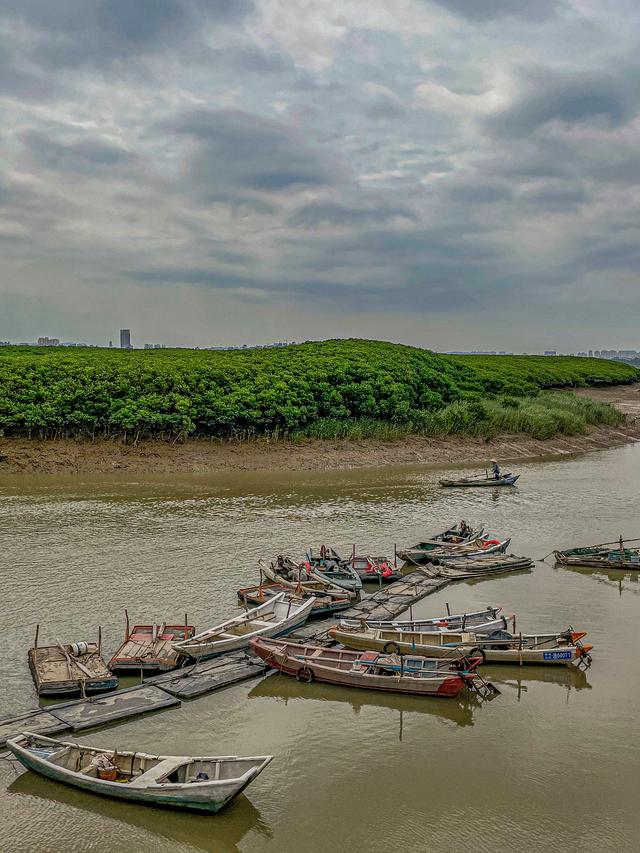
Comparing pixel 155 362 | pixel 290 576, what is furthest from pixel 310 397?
pixel 290 576

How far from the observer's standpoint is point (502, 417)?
68.4 metres

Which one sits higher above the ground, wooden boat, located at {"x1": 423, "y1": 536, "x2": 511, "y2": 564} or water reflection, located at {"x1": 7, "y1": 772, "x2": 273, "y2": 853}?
wooden boat, located at {"x1": 423, "y1": 536, "x2": 511, "y2": 564}

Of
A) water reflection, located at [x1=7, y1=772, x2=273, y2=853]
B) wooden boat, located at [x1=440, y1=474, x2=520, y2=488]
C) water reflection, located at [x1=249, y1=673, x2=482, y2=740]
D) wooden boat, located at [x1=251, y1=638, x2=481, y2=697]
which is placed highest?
wooden boat, located at [x1=440, y1=474, x2=520, y2=488]

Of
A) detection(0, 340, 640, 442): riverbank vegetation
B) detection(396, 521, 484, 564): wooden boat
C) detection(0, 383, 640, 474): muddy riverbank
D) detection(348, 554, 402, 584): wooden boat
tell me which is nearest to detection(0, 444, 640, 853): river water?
detection(396, 521, 484, 564): wooden boat

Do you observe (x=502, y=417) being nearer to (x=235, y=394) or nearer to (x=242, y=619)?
(x=235, y=394)

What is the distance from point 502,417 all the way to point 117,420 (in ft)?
113

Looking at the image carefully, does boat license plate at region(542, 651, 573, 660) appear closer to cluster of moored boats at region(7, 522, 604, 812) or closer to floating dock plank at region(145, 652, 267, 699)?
cluster of moored boats at region(7, 522, 604, 812)

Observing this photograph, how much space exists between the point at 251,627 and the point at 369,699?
16.2 ft

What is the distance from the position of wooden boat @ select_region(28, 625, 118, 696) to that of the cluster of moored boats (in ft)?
0.09

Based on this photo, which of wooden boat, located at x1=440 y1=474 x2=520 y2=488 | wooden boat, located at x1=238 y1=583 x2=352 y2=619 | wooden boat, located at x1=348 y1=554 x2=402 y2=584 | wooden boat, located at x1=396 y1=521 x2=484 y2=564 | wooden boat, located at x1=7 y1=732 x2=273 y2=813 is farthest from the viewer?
wooden boat, located at x1=440 y1=474 x2=520 y2=488

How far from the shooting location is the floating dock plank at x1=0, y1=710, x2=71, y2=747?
57.0 ft

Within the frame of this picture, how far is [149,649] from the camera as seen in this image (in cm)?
2155

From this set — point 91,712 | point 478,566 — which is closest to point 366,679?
point 91,712

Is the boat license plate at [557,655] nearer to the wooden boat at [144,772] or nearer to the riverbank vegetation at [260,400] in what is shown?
the wooden boat at [144,772]
